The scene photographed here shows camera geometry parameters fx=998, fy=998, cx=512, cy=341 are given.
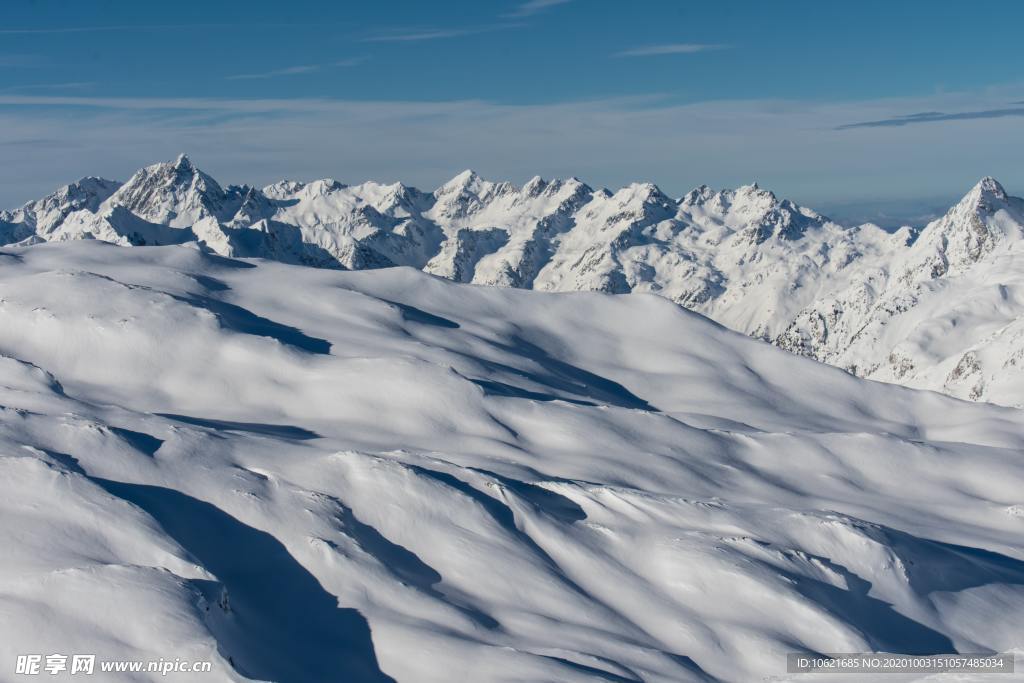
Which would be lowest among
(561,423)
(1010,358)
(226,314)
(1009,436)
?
(1010,358)

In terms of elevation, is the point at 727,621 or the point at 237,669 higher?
the point at 237,669

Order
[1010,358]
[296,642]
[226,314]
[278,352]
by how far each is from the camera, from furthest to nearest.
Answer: [1010,358] → [226,314] → [278,352] → [296,642]

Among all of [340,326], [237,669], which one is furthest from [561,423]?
[237,669]

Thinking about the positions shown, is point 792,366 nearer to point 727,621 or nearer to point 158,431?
point 727,621

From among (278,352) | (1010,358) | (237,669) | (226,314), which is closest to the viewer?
(237,669)

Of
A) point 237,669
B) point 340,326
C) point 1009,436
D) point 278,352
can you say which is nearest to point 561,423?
point 278,352

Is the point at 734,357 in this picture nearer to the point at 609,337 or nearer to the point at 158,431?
the point at 609,337

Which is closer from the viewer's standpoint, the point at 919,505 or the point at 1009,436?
the point at 919,505
